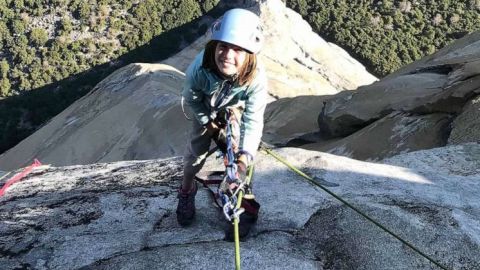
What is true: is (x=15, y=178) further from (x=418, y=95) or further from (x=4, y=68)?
(x=4, y=68)

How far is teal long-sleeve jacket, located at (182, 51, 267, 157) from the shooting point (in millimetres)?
5441

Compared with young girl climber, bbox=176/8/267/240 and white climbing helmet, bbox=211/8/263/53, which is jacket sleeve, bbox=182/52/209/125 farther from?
white climbing helmet, bbox=211/8/263/53

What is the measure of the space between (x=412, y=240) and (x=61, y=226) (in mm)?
4602

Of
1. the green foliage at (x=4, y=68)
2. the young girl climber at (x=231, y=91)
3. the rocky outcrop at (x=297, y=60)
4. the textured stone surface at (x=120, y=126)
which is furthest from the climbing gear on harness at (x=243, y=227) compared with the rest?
the green foliage at (x=4, y=68)

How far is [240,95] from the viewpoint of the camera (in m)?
5.57

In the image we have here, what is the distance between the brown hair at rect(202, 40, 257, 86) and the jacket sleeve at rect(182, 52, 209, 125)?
0.17 metres

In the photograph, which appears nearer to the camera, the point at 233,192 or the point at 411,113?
the point at 233,192

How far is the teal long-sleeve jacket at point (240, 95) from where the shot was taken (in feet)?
17.9

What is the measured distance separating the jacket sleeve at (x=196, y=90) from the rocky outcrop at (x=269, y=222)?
1.58 m

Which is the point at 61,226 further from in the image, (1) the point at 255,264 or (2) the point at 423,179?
(2) the point at 423,179

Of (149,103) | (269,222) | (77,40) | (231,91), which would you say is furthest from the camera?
(77,40)

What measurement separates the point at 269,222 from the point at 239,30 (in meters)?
2.82

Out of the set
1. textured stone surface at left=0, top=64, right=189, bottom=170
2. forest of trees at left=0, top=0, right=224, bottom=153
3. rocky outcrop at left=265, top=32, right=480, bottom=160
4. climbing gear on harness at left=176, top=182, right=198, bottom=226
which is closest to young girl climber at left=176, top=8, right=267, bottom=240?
climbing gear on harness at left=176, top=182, right=198, bottom=226

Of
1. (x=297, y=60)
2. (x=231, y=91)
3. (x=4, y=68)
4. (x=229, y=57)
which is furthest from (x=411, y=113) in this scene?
(x=4, y=68)
